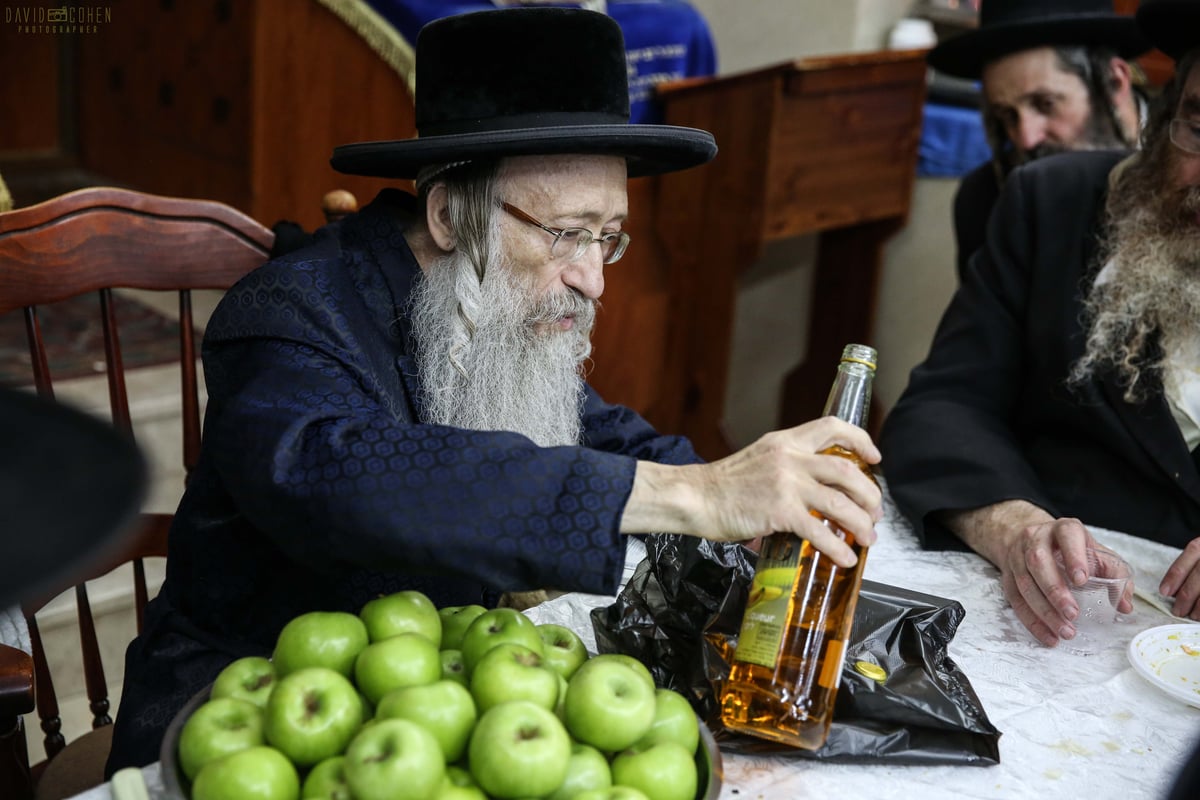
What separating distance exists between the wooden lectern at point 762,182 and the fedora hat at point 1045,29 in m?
0.75

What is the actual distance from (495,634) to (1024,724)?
2.20ft

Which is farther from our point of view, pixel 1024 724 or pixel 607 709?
pixel 1024 724

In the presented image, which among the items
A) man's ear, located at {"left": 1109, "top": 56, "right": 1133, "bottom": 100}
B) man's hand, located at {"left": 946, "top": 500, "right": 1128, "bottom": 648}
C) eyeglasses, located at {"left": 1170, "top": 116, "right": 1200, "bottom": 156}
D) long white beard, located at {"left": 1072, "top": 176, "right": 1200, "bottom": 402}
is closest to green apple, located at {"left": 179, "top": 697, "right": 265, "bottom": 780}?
man's hand, located at {"left": 946, "top": 500, "right": 1128, "bottom": 648}

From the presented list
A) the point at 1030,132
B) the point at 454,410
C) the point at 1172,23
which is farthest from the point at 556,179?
the point at 1030,132

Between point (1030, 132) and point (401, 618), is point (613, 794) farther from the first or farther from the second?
point (1030, 132)

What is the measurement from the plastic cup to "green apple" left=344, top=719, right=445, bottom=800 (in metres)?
1.01

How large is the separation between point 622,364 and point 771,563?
3.31m

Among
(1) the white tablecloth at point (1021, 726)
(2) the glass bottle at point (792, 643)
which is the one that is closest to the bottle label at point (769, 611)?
(2) the glass bottle at point (792, 643)

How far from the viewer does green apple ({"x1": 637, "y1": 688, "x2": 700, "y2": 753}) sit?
1.04 meters

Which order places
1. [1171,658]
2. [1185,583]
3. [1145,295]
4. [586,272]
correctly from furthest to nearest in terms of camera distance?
1. [1145,295]
2. [586,272]
3. [1185,583]
4. [1171,658]

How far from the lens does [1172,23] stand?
2219mm

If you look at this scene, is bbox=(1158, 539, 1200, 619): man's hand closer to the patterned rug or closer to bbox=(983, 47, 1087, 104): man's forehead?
bbox=(983, 47, 1087, 104): man's forehead

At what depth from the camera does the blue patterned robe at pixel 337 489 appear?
1.26 meters

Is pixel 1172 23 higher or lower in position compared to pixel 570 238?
higher
